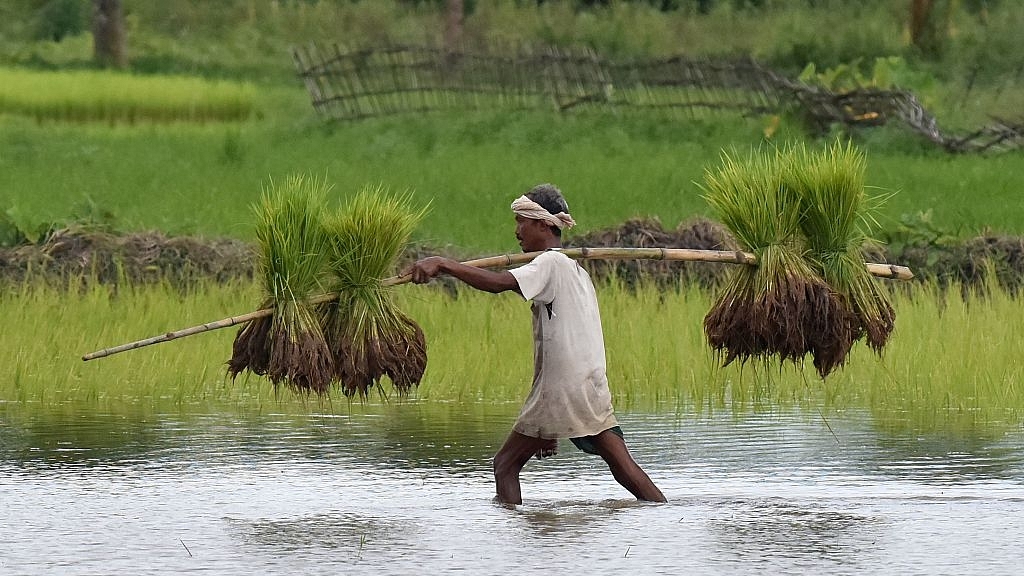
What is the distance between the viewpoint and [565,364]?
777cm

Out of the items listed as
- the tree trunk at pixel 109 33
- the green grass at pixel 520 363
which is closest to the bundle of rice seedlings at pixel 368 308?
the green grass at pixel 520 363

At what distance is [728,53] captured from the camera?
35.9 metres

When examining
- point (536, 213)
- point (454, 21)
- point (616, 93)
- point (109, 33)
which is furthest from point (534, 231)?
point (109, 33)

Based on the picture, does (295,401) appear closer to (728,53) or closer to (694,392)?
(694,392)

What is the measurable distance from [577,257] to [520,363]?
4.12 meters

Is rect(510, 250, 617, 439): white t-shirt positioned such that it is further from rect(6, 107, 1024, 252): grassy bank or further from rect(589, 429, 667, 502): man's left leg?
rect(6, 107, 1024, 252): grassy bank

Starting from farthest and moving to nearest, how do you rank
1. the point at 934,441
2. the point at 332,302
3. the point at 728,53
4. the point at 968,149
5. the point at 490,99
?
1. the point at 728,53
2. the point at 490,99
3. the point at 968,149
4. the point at 934,441
5. the point at 332,302

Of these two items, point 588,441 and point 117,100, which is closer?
point 588,441

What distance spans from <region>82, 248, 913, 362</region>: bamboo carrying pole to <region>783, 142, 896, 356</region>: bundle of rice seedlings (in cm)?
11

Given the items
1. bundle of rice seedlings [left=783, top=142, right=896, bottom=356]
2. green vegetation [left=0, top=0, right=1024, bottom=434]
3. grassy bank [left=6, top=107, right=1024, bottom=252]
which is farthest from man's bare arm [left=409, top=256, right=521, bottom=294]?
A: grassy bank [left=6, top=107, right=1024, bottom=252]

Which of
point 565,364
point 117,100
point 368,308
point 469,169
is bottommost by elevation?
point 565,364

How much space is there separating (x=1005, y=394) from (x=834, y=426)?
4.16 ft

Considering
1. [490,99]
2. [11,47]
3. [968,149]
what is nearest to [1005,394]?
[968,149]

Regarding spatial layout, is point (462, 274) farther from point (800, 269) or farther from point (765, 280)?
point (800, 269)
